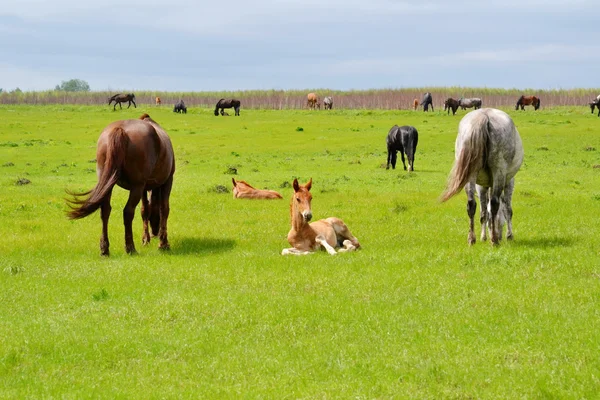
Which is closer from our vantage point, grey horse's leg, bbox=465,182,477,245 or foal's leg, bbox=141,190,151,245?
grey horse's leg, bbox=465,182,477,245

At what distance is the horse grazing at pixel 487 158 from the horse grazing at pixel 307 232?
2.10 m

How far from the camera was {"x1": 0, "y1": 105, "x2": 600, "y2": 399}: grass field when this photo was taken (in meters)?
6.71

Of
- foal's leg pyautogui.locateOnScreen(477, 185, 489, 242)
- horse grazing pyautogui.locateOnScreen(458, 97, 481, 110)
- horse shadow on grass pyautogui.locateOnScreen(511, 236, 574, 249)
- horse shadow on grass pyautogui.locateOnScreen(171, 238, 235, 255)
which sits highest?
horse grazing pyautogui.locateOnScreen(458, 97, 481, 110)

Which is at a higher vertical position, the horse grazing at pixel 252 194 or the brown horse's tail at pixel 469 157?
the brown horse's tail at pixel 469 157

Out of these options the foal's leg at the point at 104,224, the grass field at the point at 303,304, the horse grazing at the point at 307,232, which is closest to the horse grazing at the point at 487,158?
the grass field at the point at 303,304

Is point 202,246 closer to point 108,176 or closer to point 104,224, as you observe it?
point 104,224

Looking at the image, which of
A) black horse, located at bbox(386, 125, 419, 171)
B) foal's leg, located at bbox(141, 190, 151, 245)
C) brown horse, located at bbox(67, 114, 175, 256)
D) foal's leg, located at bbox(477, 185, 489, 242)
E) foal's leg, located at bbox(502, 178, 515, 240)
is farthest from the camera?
black horse, located at bbox(386, 125, 419, 171)

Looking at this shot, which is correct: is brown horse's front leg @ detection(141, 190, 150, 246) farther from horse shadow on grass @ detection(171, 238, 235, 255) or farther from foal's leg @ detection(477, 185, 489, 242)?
foal's leg @ detection(477, 185, 489, 242)

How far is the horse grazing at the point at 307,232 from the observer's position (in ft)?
42.2

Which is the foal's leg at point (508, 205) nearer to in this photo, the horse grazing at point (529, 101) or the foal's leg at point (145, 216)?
the foal's leg at point (145, 216)

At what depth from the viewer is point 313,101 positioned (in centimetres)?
7938

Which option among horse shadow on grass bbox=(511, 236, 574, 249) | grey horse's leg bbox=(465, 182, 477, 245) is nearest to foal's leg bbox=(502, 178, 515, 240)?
horse shadow on grass bbox=(511, 236, 574, 249)

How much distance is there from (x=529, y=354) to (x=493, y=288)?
267 centimetres

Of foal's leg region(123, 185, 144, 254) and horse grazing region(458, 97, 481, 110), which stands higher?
horse grazing region(458, 97, 481, 110)
